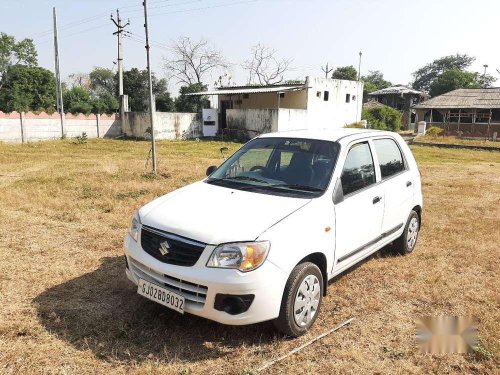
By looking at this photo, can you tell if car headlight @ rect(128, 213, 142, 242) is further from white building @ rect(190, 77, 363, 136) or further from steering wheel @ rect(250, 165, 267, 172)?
white building @ rect(190, 77, 363, 136)

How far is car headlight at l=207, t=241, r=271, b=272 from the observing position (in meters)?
2.74

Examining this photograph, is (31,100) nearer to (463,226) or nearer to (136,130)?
(136,130)

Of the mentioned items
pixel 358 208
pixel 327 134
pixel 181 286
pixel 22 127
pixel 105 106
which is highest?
pixel 105 106

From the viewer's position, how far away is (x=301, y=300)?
120 inches

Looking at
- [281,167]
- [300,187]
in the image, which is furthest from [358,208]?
[281,167]

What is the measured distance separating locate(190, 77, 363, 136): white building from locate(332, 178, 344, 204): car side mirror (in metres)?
20.2

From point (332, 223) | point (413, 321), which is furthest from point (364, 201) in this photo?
point (413, 321)

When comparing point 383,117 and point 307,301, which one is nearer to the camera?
point 307,301

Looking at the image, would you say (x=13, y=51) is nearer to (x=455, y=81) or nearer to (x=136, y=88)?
(x=136, y=88)

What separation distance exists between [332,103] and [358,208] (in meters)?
27.2

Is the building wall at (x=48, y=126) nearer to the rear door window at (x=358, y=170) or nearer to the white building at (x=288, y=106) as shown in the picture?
the white building at (x=288, y=106)

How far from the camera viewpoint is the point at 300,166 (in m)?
3.76

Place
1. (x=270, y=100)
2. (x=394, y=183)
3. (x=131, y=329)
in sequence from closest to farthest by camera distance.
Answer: (x=131, y=329), (x=394, y=183), (x=270, y=100)

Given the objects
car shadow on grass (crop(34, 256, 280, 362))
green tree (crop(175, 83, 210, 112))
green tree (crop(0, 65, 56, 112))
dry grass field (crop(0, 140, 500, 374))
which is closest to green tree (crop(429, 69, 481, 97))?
green tree (crop(175, 83, 210, 112))
